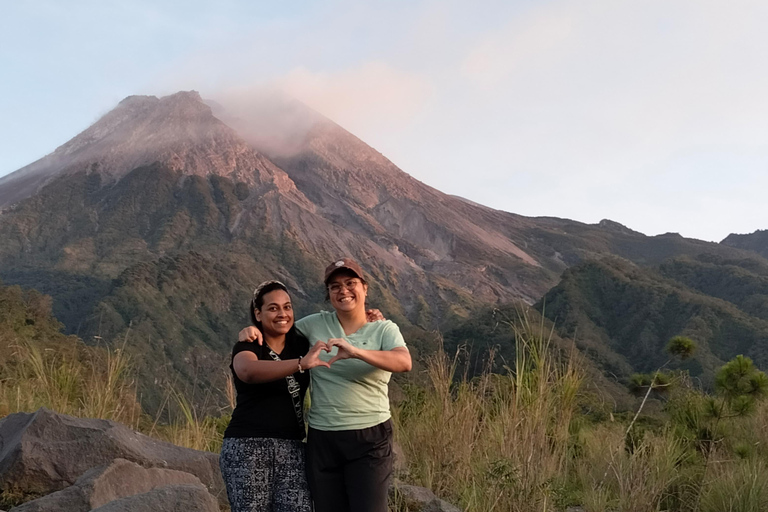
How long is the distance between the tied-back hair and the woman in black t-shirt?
4 centimetres

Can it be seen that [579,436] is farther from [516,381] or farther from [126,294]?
[126,294]

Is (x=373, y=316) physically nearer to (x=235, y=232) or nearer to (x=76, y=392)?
(x=76, y=392)

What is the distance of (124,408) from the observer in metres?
4.83

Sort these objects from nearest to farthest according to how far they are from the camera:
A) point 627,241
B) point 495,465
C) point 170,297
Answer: point 495,465, point 170,297, point 627,241

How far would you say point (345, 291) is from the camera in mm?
2479

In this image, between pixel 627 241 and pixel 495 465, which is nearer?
pixel 495 465

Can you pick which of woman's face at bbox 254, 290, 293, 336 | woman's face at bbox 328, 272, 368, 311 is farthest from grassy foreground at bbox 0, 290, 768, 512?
woman's face at bbox 254, 290, 293, 336

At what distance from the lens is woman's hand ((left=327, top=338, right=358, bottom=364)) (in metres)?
2.18

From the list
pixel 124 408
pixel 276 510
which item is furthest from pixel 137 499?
pixel 124 408

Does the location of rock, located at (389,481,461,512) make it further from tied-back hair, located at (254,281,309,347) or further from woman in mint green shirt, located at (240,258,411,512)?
tied-back hair, located at (254,281,309,347)

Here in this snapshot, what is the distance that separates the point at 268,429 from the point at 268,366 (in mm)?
267

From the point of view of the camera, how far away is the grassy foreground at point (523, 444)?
3.07m

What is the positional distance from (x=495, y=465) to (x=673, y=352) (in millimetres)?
3130

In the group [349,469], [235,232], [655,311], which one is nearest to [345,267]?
[349,469]
